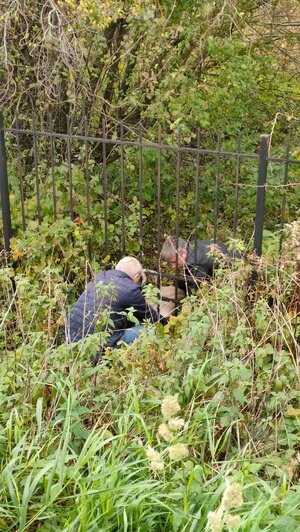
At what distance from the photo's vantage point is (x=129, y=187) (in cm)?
681

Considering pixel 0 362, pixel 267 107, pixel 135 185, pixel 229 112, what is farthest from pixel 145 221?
pixel 0 362

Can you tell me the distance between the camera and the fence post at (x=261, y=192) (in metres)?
4.00

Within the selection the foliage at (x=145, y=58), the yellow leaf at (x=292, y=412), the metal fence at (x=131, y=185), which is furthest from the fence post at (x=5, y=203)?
the yellow leaf at (x=292, y=412)

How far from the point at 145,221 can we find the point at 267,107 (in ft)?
8.61

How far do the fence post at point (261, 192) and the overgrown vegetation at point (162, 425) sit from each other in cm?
48

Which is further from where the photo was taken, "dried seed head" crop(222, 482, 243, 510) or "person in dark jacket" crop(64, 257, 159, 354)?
"person in dark jacket" crop(64, 257, 159, 354)

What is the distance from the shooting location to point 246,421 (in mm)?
2773

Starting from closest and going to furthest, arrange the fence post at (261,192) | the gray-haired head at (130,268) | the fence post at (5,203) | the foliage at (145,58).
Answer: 1. the fence post at (261,192)
2. the gray-haired head at (130,268)
3. the fence post at (5,203)
4. the foliage at (145,58)

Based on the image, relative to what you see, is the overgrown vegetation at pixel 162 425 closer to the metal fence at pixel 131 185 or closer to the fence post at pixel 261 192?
the fence post at pixel 261 192

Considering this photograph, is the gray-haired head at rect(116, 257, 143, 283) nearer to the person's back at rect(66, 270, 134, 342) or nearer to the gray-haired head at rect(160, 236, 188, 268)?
the person's back at rect(66, 270, 134, 342)

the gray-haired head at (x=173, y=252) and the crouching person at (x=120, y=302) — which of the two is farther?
the gray-haired head at (x=173, y=252)

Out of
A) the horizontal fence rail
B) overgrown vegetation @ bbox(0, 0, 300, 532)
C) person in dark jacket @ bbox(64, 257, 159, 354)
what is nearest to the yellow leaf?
overgrown vegetation @ bbox(0, 0, 300, 532)

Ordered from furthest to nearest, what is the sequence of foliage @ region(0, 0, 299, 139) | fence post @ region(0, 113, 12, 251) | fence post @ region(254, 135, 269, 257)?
foliage @ region(0, 0, 299, 139), fence post @ region(0, 113, 12, 251), fence post @ region(254, 135, 269, 257)

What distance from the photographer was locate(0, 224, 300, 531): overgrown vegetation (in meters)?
2.11
